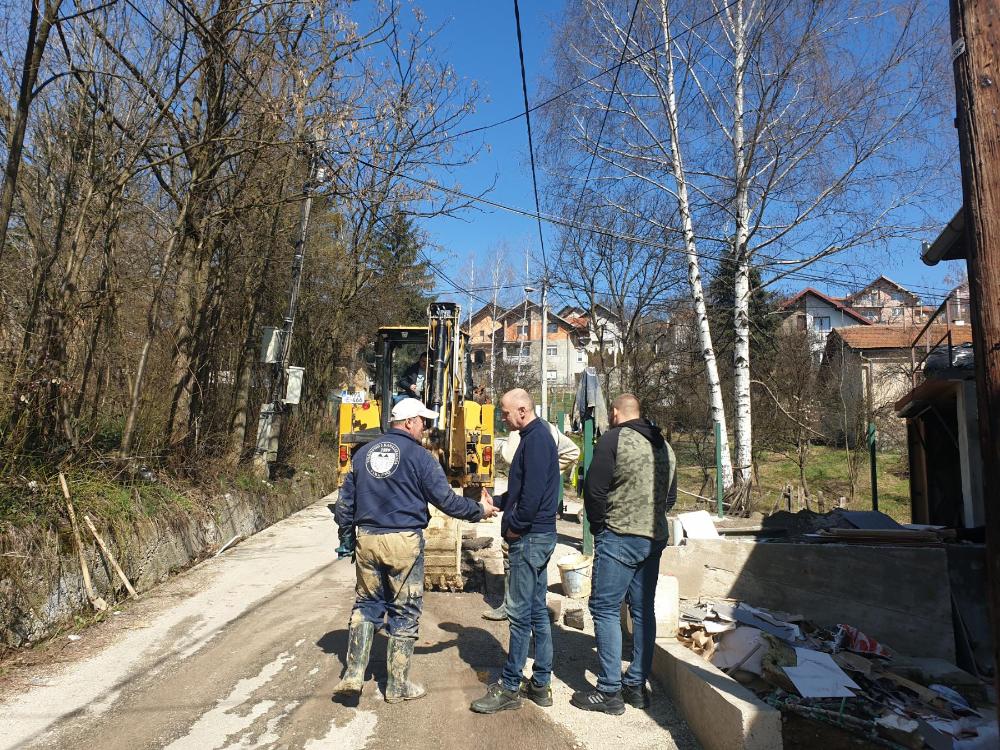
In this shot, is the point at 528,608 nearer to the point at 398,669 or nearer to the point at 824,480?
the point at 398,669

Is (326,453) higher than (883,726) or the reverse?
higher

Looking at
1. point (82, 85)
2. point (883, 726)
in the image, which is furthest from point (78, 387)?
point (883, 726)

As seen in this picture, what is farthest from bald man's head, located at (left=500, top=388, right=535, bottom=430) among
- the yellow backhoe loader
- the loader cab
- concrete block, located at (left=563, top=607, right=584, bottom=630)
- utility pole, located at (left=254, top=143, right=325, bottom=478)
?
utility pole, located at (left=254, top=143, right=325, bottom=478)

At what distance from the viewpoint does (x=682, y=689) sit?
458 cm

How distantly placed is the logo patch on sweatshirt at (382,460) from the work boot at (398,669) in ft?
3.47

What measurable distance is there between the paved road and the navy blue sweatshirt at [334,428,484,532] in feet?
3.88

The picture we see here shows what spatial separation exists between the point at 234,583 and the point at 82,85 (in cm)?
584

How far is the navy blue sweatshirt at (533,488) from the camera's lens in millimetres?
4590

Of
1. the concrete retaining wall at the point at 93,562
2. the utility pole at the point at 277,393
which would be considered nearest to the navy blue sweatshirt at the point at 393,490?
the concrete retaining wall at the point at 93,562

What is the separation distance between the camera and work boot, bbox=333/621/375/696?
4.52 metres

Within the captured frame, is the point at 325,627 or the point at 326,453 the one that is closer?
the point at 325,627

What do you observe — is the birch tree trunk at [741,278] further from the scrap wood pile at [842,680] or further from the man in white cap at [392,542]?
the man in white cap at [392,542]

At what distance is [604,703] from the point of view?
4539mm

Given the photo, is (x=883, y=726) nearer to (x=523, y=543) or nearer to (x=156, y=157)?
(x=523, y=543)
